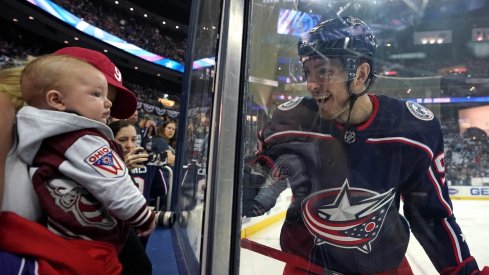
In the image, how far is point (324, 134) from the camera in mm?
639

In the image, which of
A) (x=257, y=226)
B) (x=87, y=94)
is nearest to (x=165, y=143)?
(x=257, y=226)

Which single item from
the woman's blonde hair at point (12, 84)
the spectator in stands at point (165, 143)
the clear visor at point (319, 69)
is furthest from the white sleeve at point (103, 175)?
the spectator in stands at point (165, 143)

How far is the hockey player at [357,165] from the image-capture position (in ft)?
2.01

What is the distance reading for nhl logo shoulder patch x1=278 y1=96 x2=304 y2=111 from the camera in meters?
0.67

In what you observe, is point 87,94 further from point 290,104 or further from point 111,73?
point 290,104

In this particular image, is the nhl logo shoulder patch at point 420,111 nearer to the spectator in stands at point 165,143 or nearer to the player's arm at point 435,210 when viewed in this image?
the player's arm at point 435,210

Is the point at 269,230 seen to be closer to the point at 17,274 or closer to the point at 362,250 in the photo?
the point at 362,250

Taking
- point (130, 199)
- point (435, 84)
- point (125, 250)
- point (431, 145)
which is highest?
point (435, 84)

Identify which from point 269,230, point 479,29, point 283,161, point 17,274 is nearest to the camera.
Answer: point 17,274

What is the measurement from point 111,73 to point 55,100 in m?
0.12

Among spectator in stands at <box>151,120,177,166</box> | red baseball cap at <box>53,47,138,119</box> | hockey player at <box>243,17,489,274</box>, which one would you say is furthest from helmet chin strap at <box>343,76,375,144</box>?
spectator in stands at <box>151,120,177,166</box>

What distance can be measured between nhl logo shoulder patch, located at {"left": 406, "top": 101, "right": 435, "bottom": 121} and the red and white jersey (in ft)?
1.54

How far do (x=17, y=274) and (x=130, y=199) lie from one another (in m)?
0.17

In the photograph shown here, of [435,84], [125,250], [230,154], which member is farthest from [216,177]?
[435,84]
